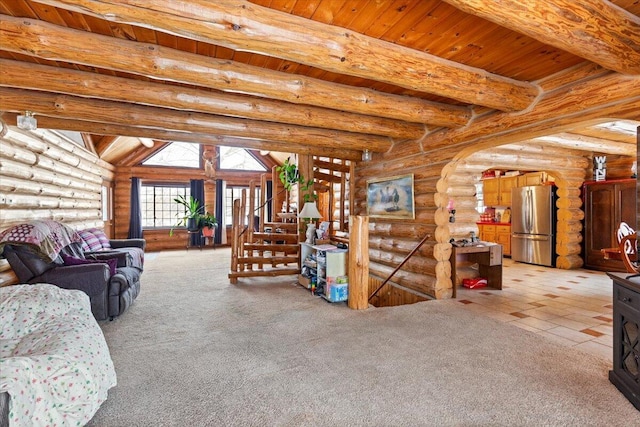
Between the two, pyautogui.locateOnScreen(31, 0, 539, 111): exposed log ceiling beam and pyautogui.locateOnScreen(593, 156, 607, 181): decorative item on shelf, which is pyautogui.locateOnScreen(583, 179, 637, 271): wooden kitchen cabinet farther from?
pyautogui.locateOnScreen(31, 0, 539, 111): exposed log ceiling beam

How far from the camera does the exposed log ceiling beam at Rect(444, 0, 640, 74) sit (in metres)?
1.86

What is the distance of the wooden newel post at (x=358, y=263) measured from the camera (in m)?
4.28

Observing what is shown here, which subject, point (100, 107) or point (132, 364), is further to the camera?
point (100, 107)

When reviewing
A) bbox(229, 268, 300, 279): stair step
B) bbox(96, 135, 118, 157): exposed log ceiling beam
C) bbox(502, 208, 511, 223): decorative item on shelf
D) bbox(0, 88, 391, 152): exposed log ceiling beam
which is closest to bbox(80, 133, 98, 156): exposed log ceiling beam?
bbox(96, 135, 118, 157): exposed log ceiling beam

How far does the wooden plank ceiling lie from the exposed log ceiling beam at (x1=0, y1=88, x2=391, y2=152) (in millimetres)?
16

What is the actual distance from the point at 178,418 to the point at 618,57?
12.5 ft

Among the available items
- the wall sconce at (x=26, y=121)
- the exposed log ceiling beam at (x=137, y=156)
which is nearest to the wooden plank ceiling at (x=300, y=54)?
the wall sconce at (x=26, y=121)

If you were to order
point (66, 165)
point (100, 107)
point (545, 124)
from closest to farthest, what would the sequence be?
point (545, 124), point (100, 107), point (66, 165)

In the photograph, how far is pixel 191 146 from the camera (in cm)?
1120

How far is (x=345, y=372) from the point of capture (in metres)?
2.60

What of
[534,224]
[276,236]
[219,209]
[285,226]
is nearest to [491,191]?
[534,224]

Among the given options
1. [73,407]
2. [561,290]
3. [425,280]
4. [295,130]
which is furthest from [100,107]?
[561,290]

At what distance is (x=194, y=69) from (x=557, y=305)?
5.21m

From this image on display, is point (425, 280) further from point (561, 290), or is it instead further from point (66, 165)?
point (66, 165)
